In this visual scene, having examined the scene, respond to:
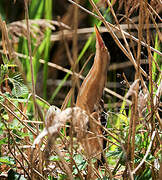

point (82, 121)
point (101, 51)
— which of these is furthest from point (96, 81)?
point (82, 121)

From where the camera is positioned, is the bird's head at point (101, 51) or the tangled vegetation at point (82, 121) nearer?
the tangled vegetation at point (82, 121)

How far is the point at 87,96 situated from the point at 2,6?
1324mm

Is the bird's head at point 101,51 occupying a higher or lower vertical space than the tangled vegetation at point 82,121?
higher

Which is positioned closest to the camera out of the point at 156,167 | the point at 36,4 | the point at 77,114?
the point at 77,114

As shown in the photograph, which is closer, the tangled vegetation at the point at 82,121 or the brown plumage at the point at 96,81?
the tangled vegetation at the point at 82,121

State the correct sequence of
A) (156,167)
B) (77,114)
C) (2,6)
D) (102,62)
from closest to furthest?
1. (77,114)
2. (156,167)
3. (102,62)
4. (2,6)

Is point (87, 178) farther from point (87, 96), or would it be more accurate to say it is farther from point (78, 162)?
point (87, 96)

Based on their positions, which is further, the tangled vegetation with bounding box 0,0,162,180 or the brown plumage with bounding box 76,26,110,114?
the brown plumage with bounding box 76,26,110,114

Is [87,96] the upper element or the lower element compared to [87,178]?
upper

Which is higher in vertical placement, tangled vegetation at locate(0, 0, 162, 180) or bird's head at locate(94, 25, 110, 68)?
bird's head at locate(94, 25, 110, 68)

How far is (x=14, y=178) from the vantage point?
69 cm

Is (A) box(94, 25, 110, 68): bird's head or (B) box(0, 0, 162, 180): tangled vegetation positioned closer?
(B) box(0, 0, 162, 180): tangled vegetation

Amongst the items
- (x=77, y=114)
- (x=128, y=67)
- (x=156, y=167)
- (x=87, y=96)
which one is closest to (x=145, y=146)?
(x=156, y=167)

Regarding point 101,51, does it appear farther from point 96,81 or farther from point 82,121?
Answer: point 82,121
